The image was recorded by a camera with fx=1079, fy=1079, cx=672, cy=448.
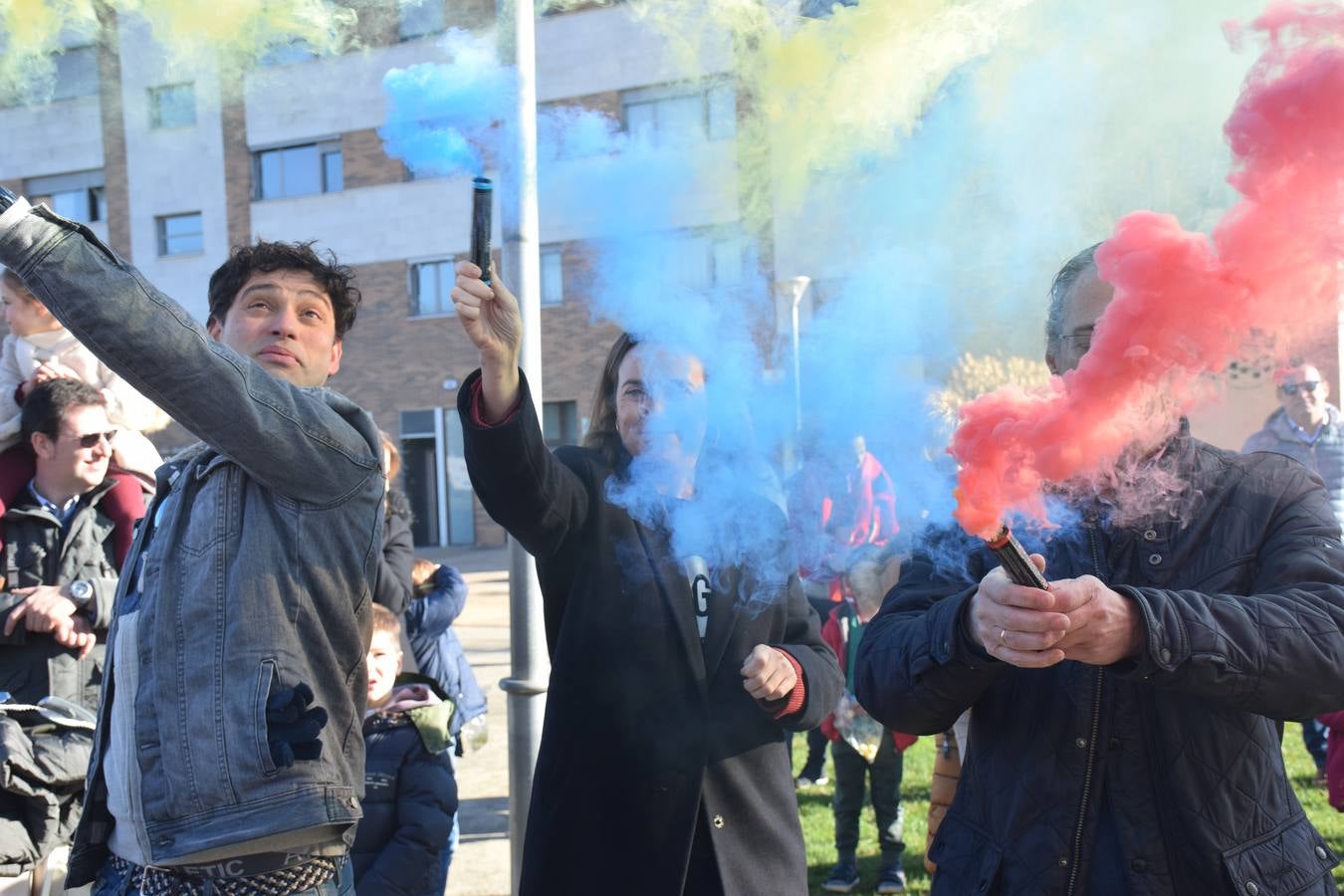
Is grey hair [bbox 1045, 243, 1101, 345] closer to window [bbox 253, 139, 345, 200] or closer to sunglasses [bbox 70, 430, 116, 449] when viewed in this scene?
sunglasses [bbox 70, 430, 116, 449]

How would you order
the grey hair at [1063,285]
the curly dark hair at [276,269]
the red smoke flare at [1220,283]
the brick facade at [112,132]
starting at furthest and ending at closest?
the brick facade at [112,132] → the curly dark hair at [276,269] → the grey hair at [1063,285] → the red smoke flare at [1220,283]

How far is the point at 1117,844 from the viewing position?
6.16 ft

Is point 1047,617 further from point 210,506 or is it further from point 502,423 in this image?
point 210,506

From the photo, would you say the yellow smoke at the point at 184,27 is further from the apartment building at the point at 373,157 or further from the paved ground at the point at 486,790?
the paved ground at the point at 486,790

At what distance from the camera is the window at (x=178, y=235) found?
1114 cm

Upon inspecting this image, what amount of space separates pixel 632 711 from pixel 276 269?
4.34 ft

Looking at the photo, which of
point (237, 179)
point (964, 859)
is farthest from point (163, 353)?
point (237, 179)

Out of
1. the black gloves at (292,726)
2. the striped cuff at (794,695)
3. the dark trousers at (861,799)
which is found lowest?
the dark trousers at (861,799)

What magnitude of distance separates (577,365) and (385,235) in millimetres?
2027

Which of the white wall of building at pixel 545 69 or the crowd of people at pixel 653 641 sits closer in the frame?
the crowd of people at pixel 653 641

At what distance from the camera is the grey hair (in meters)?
2.00

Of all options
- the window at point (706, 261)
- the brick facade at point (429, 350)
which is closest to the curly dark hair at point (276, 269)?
the brick facade at point (429, 350)

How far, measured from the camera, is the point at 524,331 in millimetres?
3762

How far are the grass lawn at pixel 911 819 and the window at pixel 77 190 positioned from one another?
5.24 meters
